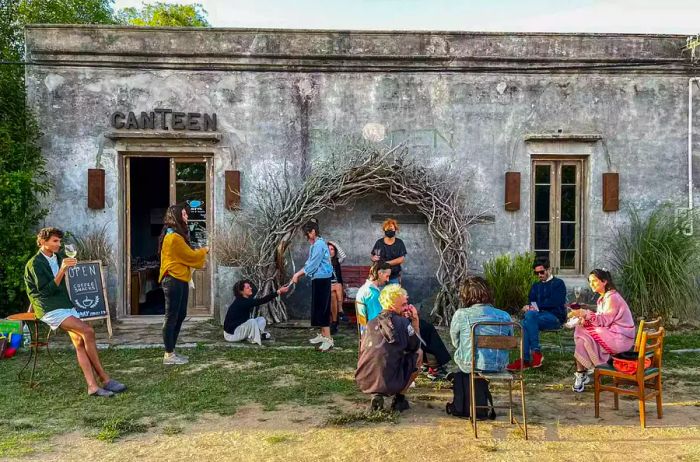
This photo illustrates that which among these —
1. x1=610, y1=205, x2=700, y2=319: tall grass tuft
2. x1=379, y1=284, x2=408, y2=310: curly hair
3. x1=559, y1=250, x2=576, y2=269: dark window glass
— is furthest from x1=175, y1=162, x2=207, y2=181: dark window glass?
x1=610, y1=205, x2=700, y2=319: tall grass tuft

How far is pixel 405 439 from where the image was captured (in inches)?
183

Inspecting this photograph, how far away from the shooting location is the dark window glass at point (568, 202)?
1002 cm

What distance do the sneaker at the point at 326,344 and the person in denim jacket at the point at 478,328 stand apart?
2.69 meters

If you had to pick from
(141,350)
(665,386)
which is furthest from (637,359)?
(141,350)

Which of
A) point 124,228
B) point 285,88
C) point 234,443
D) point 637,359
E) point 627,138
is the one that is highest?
point 285,88

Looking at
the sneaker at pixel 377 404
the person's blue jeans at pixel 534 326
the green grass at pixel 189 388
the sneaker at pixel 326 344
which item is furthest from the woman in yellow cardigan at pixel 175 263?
the person's blue jeans at pixel 534 326

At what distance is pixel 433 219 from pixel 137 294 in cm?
476

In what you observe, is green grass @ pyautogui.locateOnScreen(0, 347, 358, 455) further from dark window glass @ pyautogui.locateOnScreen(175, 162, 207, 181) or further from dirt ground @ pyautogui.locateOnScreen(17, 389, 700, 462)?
dark window glass @ pyautogui.locateOnScreen(175, 162, 207, 181)

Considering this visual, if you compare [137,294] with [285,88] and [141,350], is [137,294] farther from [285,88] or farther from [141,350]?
[285,88]

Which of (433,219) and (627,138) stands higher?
(627,138)

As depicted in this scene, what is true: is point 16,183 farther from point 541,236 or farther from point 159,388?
point 541,236

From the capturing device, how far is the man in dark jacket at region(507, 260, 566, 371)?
6.60m

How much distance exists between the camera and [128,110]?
9391mm

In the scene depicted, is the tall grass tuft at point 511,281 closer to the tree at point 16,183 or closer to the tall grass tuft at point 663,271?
the tall grass tuft at point 663,271
